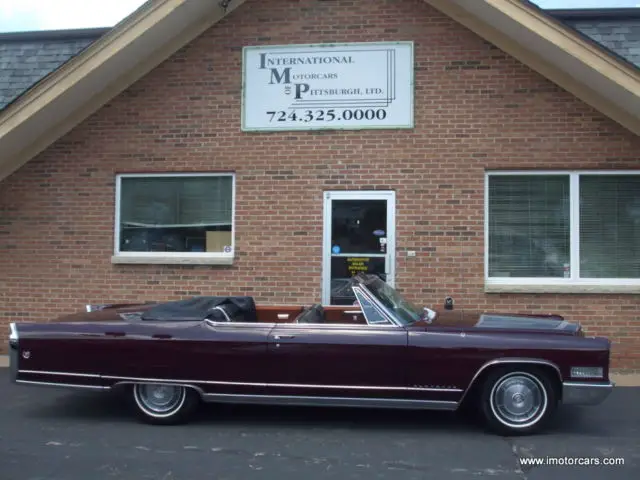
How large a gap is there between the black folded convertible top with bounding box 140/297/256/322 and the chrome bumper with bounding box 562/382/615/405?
2976mm

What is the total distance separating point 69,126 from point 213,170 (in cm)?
207

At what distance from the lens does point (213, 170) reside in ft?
30.8

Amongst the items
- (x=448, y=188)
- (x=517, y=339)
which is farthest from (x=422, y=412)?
(x=448, y=188)

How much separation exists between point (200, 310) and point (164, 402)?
0.87m

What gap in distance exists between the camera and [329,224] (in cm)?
915

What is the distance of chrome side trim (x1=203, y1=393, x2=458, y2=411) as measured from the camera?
5.90 metres

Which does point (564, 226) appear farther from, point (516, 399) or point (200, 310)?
point (200, 310)

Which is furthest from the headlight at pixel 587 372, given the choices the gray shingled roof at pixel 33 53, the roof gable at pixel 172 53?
the gray shingled roof at pixel 33 53

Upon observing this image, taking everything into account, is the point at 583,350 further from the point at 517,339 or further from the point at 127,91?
the point at 127,91

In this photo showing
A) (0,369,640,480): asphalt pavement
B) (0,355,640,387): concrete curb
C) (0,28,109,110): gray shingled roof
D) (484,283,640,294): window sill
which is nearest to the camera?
(0,369,640,480): asphalt pavement

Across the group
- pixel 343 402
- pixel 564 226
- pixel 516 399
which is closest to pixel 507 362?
pixel 516 399

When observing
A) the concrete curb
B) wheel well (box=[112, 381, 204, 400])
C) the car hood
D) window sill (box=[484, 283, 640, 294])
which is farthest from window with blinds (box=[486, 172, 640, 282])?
wheel well (box=[112, 381, 204, 400])

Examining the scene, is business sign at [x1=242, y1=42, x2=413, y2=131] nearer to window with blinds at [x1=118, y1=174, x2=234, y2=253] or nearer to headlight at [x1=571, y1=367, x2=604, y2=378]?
window with blinds at [x1=118, y1=174, x2=234, y2=253]

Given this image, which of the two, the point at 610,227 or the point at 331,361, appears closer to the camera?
the point at 331,361
